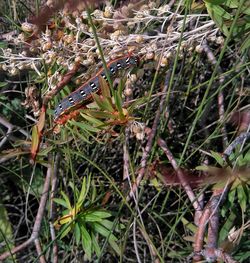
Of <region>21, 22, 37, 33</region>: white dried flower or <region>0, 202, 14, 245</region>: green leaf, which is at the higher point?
<region>21, 22, 37, 33</region>: white dried flower

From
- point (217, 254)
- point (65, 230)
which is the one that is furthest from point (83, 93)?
point (217, 254)

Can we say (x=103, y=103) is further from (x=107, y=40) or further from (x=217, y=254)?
(x=217, y=254)

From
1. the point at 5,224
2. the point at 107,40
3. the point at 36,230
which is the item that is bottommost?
the point at 5,224

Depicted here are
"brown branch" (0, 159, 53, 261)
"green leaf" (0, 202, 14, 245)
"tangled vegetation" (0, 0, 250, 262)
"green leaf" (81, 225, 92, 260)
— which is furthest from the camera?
"green leaf" (0, 202, 14, 245)

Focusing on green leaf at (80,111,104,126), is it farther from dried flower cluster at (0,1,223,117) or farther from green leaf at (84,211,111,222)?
green leaf at (84,211,111,222)

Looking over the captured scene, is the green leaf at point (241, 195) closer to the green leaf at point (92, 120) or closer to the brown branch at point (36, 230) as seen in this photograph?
the green leaf at point (92, 120)

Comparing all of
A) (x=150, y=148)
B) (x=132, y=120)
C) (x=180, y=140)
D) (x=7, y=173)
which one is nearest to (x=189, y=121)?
(x=180, y=140)

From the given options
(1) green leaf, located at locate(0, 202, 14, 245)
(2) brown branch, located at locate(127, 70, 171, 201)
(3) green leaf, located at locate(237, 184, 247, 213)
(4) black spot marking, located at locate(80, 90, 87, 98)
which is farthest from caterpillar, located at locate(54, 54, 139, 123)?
(1) green leaf, located at locate(0, 202, 14, 245)
